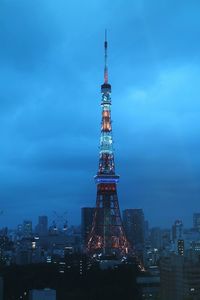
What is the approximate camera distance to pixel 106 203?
16.2 metres

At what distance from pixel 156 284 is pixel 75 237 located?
19322 mm

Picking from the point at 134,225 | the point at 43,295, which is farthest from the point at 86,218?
the point at 43,295

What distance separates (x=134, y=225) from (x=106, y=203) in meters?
7.20

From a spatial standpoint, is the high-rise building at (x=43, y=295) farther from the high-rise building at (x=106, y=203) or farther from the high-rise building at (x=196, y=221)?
the high-rise building at (x=196, y=221)

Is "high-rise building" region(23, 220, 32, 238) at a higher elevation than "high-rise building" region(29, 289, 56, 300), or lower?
higher

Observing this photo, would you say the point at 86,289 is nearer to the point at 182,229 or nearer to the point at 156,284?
the point at 156,284

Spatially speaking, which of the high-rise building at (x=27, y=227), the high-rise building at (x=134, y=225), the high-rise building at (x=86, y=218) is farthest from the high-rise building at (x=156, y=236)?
the high-rise building at (x=27, y=227)

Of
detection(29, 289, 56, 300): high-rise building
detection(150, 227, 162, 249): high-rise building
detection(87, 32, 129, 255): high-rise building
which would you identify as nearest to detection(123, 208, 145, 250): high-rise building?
detection(150, 227, 162, 249): high-rise building

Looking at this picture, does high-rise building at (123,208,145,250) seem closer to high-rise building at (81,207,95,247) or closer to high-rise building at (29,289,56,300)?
high-rise building at (81,207,95,247)

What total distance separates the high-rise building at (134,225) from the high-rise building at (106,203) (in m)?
5.38

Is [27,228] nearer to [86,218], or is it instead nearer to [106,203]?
[86,218]

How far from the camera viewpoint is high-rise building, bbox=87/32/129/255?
53.3ft

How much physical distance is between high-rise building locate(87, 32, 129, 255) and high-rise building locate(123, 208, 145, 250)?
212 inches

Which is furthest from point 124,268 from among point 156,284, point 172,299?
point 172,299
